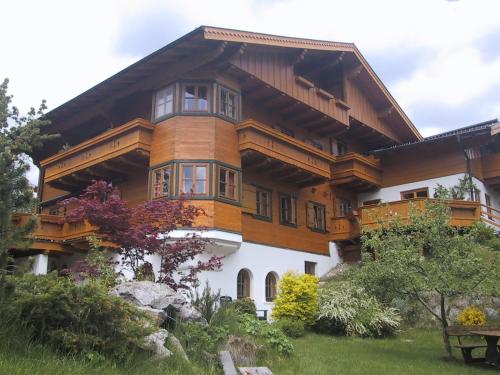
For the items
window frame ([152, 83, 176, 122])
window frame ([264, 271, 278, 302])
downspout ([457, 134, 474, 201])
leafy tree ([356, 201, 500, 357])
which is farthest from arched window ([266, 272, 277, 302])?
downspout ([457, 134, 474, 201])

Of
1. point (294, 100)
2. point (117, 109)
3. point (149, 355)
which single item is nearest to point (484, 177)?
point (294, 100)

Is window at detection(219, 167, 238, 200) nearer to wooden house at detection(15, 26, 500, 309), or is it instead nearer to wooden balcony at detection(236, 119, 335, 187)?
wooden house at detection(15, 26, 500, 309)

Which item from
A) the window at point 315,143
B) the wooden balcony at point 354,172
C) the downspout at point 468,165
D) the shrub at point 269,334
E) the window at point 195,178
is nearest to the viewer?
the shrub at point 269,334

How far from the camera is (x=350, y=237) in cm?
2592

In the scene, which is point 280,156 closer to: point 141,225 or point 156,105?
point 156,105

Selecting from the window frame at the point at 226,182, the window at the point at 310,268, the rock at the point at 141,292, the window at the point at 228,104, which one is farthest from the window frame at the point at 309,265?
the rock at the point at 141,292

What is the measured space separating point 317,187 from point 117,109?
34.3ft

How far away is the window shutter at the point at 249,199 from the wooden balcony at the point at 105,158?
4234mm

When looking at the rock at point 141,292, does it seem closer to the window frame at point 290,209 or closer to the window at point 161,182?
the window at point 161,182

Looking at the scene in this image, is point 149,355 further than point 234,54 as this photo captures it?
No

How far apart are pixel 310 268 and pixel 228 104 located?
896cm

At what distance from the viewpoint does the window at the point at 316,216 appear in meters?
25.4

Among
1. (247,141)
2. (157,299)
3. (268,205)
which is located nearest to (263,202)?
(268,205)

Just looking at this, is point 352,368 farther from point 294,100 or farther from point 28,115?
point 294,100
